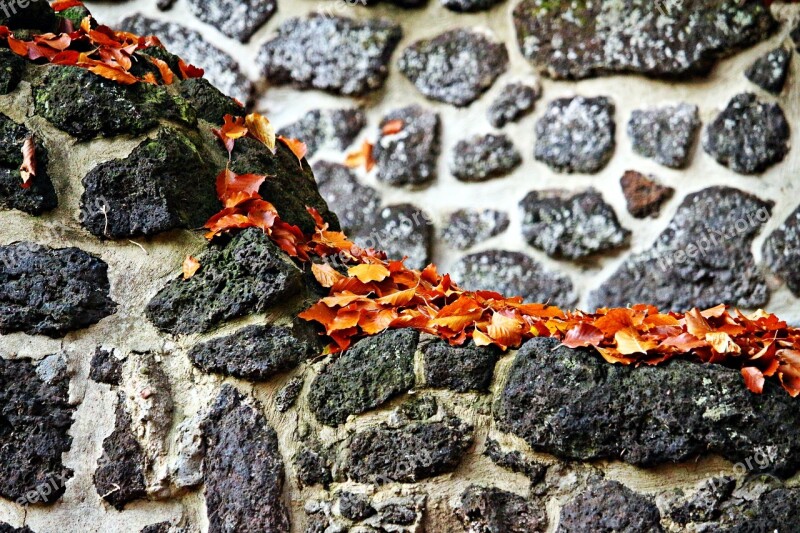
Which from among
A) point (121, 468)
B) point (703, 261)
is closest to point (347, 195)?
point (703, 261)

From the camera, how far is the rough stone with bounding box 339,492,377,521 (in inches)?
50.4

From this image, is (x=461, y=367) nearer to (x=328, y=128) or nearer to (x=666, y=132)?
(x=666, y=132)

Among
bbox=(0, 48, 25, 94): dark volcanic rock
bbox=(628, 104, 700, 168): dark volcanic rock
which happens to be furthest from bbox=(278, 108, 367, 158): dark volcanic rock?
bbox=(0, 48, 25, 94): dark volcanic rock

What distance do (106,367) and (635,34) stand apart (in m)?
1.86

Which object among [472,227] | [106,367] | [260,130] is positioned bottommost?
[472,227]

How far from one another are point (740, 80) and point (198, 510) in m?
1.96

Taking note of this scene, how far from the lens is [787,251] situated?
2.46 meters

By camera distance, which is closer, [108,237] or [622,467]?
[622,467]

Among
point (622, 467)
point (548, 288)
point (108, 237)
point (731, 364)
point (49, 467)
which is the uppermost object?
point (731, 364)

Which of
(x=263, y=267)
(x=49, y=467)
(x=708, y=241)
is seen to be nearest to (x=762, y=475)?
(x=263, y=267)

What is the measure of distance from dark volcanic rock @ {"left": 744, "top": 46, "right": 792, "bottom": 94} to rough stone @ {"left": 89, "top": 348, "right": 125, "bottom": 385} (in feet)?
6.35

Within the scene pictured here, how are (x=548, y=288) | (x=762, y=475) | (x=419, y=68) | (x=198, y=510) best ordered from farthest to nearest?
Result: (x=419, y=68) → (x=548, y=288) → (x=198, y=510) → (x=762, y=475)

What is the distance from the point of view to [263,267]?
1422mm

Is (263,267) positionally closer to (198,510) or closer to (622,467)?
(198,510)
